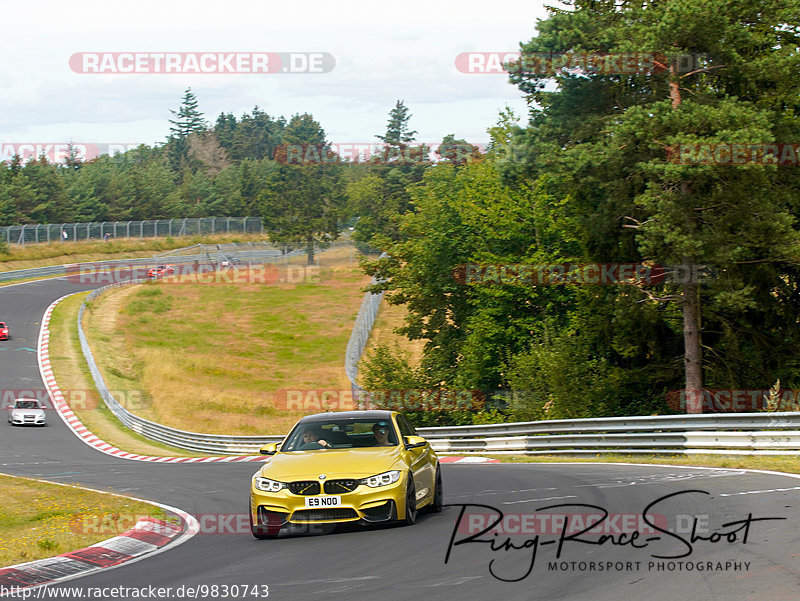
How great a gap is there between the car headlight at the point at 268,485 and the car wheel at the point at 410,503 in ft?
4.47

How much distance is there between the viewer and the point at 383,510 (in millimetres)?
10133

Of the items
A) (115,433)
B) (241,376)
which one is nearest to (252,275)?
(241,376)

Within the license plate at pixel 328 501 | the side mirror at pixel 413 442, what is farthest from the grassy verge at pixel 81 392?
the license plate at pixel 328 501

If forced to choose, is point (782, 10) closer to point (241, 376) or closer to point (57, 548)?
point (57, 548)

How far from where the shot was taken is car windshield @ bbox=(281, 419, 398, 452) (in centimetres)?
1133

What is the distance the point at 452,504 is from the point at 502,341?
2609 centimetres

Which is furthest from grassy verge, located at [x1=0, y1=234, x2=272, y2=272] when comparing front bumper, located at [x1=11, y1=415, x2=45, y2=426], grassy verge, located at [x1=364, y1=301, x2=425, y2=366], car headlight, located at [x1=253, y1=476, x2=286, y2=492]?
car headlight, located at [x1=253, y1=476, x2=286, y2=492]

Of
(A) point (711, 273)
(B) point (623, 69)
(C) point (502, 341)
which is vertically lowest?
(C) point (502, 341)

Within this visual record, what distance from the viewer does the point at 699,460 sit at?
1753 cm
